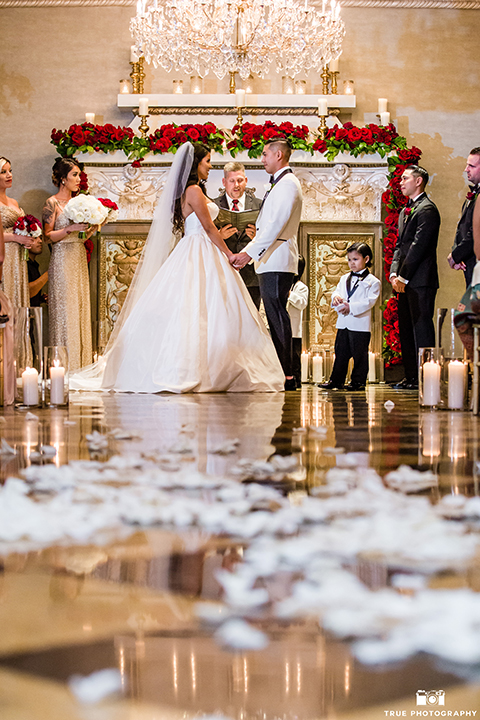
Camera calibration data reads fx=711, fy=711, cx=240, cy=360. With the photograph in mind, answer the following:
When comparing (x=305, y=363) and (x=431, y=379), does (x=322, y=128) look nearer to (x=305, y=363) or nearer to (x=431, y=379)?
(x=305, y=363)

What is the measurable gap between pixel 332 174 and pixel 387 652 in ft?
26.3

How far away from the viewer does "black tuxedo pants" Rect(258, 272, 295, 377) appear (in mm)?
5418

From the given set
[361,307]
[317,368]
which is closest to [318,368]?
[317,368]

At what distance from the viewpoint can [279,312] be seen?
17.8 feet

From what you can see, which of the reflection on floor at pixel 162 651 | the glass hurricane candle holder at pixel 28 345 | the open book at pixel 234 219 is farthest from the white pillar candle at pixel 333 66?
the reflection on floor at pixel 162 651

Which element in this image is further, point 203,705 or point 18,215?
point 18,215

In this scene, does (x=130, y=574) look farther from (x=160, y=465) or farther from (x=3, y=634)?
(x=160, y=465)

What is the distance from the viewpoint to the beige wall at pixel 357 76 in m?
8.68

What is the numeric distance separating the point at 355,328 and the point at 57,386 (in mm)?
3356

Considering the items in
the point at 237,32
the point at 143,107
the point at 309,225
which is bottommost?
the point at 309,225

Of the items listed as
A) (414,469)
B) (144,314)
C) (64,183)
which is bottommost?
(414,469)

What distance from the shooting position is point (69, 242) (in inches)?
281

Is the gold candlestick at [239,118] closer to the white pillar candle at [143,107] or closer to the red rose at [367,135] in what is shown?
the white pillar candle at [143,107]

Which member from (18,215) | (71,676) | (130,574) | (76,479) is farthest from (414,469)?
(18,215)
